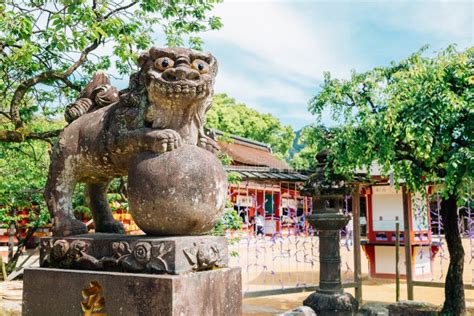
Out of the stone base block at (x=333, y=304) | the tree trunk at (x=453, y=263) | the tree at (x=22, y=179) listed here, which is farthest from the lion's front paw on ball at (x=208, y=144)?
the tree at (x=22, y=179)

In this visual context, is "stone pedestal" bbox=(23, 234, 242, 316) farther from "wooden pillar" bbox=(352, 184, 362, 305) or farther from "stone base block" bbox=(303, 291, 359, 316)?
"wooden pillar" bbox=(352, 184, 362, 305)

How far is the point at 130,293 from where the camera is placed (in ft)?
8.07

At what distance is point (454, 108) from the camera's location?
6.02m

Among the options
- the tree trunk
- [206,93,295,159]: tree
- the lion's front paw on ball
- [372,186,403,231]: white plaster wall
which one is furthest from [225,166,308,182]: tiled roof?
[206,93,295,159]: tree

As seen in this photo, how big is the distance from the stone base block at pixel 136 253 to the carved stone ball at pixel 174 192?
94 millimetres

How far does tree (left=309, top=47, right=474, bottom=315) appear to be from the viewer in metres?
6.10

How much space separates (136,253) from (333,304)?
232 inches

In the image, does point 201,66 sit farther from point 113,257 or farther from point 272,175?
point 272,175

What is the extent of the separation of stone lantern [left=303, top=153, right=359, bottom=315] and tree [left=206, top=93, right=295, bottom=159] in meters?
19.9

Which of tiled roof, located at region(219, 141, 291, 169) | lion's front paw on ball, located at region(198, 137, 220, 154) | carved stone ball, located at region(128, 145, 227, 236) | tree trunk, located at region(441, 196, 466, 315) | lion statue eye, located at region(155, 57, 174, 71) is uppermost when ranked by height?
tiled roof, located at region(219, 141, 291, 169)

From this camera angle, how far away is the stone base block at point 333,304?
24.9 ft

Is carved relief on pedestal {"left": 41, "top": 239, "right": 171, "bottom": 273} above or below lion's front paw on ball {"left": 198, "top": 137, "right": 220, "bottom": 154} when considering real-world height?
below

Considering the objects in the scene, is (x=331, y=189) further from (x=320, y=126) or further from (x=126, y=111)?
(x=126, y=111)

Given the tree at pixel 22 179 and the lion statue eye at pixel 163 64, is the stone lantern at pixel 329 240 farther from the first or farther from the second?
the lion statue eye at pixel 163 64
